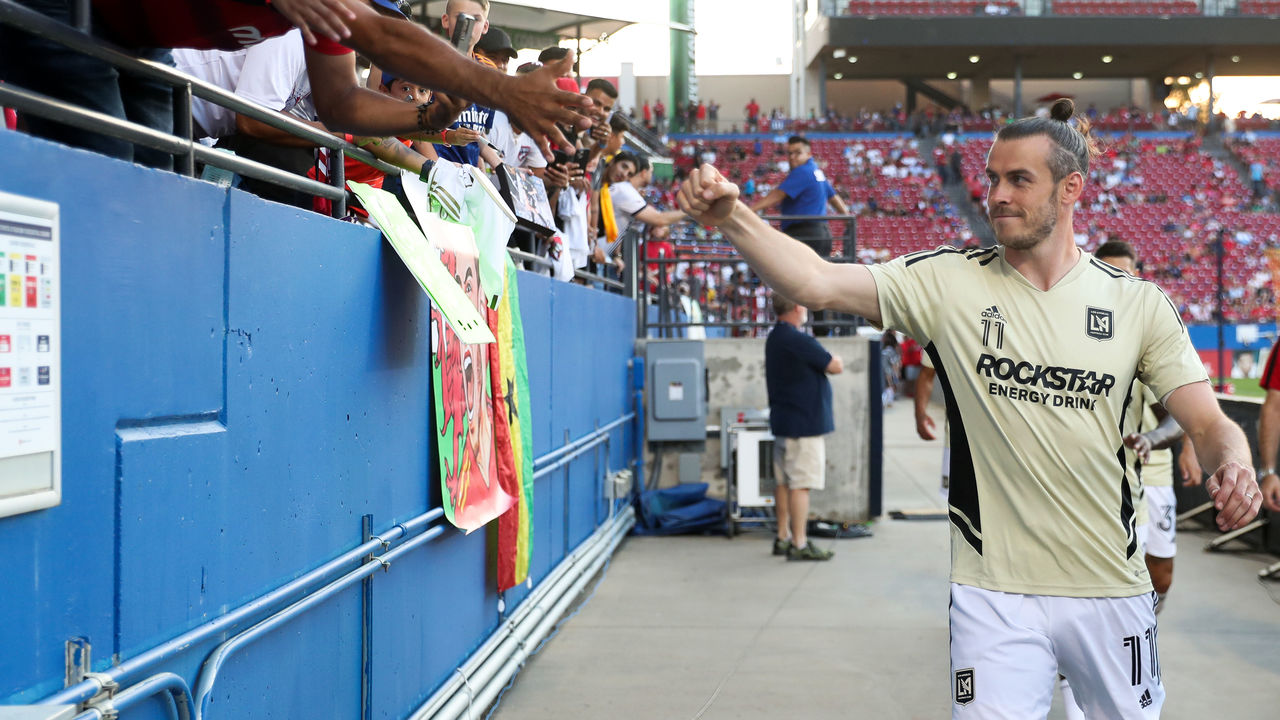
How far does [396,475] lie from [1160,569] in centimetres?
425

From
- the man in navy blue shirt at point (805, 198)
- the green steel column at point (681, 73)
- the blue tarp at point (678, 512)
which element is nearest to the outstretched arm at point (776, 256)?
the blue tarp at point (678, 512)

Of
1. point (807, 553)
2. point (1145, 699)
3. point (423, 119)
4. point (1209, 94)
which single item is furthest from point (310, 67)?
point (1209, 94)

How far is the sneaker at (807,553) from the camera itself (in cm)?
902

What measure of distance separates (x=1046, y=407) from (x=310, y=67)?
6.63 ft

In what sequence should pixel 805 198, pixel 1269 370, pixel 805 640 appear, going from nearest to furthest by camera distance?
pixel 1269 370, pixel 805 640, pixel 805 198

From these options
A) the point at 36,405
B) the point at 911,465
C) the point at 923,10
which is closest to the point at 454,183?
the point at 36,405

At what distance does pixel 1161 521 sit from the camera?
229 inches

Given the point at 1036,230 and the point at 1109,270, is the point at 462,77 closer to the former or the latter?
the point at 1036,230

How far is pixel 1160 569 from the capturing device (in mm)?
5977

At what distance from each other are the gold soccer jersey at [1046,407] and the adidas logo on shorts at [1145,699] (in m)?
0.27

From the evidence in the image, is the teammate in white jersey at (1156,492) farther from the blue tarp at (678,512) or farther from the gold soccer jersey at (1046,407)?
the blue tarp at (678,512)

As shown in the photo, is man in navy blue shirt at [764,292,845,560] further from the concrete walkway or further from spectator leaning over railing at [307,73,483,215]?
spectator leaning over railing at [307,73,483,215]

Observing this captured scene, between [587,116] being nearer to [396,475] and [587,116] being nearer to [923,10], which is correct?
[396,475]

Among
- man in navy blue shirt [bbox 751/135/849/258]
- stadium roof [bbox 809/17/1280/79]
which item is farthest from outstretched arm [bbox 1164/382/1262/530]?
stadium roof [bbox 809/17/1280/79]
